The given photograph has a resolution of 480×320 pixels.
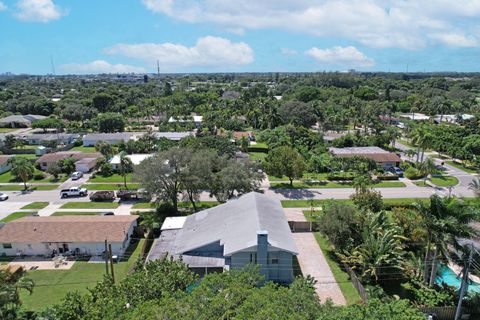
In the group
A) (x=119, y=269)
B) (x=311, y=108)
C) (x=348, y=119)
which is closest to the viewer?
(x=119, y=269)

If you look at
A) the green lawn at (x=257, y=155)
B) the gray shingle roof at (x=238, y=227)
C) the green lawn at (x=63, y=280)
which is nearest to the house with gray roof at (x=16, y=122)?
the green lawn at (x=257, y=155)

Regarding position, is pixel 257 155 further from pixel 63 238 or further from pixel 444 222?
pixel 444 222

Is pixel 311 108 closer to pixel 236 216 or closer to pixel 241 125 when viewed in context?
pixel 241 125

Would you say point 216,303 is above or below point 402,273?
above

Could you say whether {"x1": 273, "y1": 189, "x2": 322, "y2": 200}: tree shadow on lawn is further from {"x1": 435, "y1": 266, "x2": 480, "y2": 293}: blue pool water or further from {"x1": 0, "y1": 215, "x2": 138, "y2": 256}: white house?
{"x1": 0, "y1": 215, "x2": 138, "y2": 256}: white house

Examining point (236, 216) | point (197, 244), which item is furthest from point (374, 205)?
point (197, 244)

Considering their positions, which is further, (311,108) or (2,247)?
(311,108)

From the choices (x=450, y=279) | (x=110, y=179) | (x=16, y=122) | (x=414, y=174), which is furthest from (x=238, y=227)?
(x=16, y=122)

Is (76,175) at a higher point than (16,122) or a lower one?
lower
